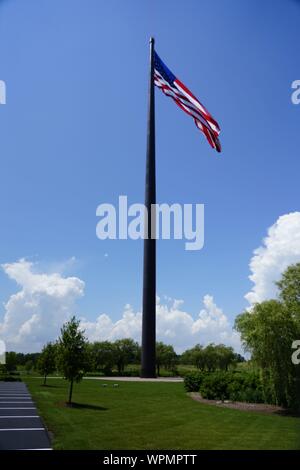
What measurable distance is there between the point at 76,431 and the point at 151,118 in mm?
25450

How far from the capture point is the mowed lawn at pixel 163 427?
35.9ft

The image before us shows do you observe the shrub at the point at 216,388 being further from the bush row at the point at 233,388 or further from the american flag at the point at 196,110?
the american flag at the point at 196,110

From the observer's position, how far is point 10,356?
2366 inches

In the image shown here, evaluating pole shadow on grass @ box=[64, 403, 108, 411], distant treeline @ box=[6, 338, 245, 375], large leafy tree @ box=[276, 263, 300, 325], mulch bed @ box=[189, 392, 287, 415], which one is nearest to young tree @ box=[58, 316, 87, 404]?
pole shadow on grass @ box=[64, 403, 108, 411]

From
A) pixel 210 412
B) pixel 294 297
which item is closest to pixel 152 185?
pixel 294 297

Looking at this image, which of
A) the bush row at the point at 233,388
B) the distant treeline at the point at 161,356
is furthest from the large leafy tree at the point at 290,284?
the distant treeline at the point at 161,356

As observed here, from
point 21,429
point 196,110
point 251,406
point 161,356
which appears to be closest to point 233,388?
point 251,406

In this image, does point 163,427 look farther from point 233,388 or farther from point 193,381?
point 193,381

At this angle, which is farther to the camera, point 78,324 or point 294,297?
point 294,297

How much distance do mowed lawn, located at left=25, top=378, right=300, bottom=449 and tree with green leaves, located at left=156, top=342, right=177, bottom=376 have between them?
50865 mm

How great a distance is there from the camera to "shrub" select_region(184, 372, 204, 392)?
28.4 m

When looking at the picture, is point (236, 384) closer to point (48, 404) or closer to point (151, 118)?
point (48, 404)

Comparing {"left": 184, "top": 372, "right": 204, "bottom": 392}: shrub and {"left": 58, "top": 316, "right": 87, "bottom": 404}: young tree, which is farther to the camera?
{"left": 184, "top": 372, "right": 204, "bottom": 392}: shrub

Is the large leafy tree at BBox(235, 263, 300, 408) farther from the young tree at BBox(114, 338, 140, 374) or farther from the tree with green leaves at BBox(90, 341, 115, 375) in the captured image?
the young tree at BBox(114, 338, 140, 374)
